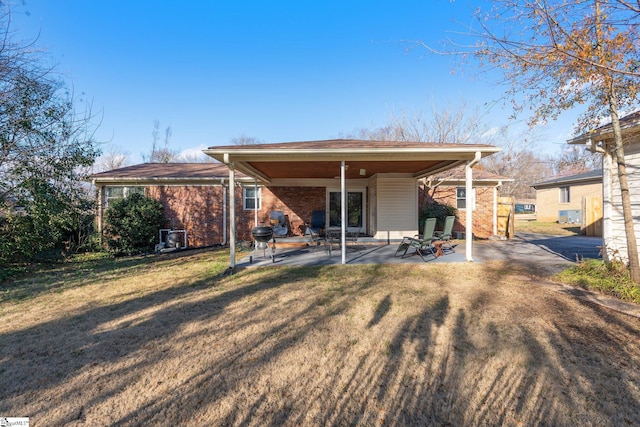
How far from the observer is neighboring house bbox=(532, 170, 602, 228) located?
715 inches

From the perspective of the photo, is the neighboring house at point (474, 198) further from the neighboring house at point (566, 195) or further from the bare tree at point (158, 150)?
the bare tree at point (158, 150)

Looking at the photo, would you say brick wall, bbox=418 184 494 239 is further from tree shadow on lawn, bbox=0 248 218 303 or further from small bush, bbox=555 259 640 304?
tree shadow on lawn, bbox=0 248 218 303

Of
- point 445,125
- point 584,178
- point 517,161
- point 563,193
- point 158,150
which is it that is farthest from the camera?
point 158,150

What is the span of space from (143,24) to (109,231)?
681 centimetres

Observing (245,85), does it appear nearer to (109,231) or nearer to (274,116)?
(274,116)

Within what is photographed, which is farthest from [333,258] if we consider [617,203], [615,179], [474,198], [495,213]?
[495,213]

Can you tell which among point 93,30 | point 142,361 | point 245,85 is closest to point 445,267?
point 142,361

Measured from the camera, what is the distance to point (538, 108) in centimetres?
537

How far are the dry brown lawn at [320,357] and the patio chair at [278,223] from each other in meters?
5.22

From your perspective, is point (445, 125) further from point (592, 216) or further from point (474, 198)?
point (592, 216)

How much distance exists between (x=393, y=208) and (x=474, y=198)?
15.0ft

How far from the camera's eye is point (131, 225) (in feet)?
31.7

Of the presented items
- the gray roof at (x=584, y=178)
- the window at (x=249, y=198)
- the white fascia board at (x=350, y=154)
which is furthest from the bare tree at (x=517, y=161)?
the window at (x=249, y=198)

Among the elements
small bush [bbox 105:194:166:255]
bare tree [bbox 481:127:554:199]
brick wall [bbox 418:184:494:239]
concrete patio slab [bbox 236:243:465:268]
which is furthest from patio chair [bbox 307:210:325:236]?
bare tree [bbox 481:127:554:199]
